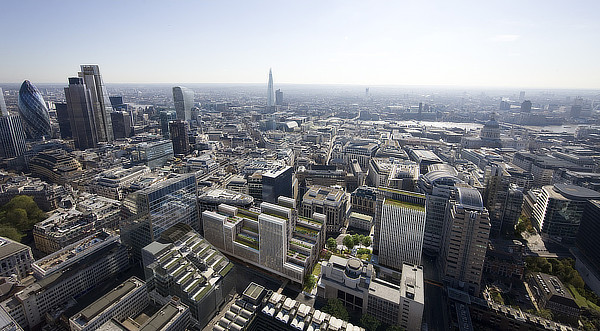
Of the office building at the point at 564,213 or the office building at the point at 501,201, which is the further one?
the office building at the point at 564,213

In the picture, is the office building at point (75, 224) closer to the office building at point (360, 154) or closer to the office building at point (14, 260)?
the office building at point (14, 260)

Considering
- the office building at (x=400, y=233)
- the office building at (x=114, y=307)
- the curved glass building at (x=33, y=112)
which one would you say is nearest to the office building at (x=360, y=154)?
the office building at (x=400, y=233)

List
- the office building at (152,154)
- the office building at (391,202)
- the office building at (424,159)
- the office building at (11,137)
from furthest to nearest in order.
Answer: the office building at (152,154) < the office building at (11,137) < the office building at (424,159) < the office building at (391,202)

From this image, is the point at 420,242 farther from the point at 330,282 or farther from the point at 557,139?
the point at 557,139

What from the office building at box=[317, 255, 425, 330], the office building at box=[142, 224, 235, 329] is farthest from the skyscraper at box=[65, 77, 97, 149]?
A: the office building at box=[317, 255, 425, 330]

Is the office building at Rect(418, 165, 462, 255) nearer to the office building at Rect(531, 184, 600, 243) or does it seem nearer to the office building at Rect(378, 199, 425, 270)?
the office building at Rect(378, 199, 425, 270)

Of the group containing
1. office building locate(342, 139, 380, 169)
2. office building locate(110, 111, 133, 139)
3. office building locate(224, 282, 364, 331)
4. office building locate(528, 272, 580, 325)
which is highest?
office building locate(110, 111, 133, 139)

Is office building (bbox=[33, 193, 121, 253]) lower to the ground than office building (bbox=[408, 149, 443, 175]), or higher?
lower

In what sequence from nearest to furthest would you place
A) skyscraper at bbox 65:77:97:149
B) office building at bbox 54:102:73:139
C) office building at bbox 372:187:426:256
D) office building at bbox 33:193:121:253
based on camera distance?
office building at bbox 372:187:426:256 → office building at bbox 33:193:121:253 → skyscraper at bbox 65:77:97:149 → office building at bbox 54:102:73:139
